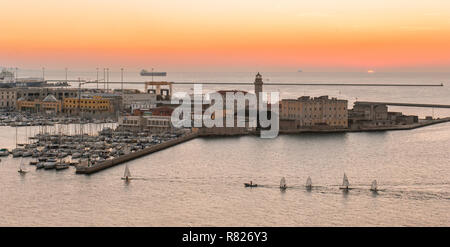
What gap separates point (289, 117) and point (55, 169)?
30.1ft

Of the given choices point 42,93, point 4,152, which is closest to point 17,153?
point 4,152

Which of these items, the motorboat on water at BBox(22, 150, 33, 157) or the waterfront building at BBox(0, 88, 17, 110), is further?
the waterfront building at BBox(0, 88, 17, 110)

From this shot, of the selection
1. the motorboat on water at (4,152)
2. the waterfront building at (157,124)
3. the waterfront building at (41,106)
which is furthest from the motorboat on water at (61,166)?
the waterfront building at (41,106)

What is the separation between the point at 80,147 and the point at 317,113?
7.85 metres

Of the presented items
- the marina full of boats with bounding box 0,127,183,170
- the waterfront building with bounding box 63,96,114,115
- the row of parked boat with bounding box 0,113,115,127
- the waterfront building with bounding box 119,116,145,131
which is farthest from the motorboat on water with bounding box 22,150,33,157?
the waterfront building with bounding box 63,96,114,115

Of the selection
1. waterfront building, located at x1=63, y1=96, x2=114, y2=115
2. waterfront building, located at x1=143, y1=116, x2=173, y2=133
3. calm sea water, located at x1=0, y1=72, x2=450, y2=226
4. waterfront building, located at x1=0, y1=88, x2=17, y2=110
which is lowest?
calm sea water, located at x1=0, y1=72, x2=450, y2=226

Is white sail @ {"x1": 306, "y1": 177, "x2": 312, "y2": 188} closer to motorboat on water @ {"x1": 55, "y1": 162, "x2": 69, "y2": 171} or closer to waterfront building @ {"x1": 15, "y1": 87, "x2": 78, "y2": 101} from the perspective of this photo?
motorboat on water @ {"x1": 55, "y1": 162, "x2": 69, "y2": 171}

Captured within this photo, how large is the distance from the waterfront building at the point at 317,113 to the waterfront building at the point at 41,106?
8911mm

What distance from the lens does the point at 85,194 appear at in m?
8.52

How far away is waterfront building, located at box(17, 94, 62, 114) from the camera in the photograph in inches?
896

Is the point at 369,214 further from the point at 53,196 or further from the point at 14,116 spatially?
the point at 14,116

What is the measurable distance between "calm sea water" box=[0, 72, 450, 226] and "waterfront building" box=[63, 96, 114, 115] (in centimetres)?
953

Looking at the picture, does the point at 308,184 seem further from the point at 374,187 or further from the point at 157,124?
the point at 157,124
